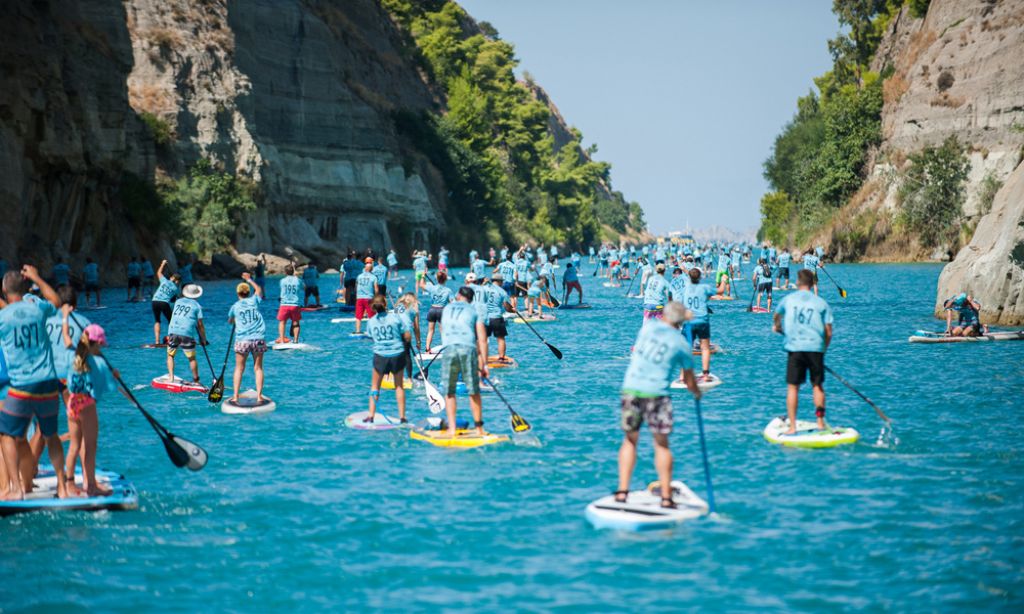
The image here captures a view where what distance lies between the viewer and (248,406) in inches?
687

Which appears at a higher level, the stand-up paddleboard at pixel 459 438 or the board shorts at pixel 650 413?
the board shorts at pixel 650 413

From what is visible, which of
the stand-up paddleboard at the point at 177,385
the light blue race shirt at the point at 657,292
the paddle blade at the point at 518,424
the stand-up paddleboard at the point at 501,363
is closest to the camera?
the paddle blade at the point at 518,424

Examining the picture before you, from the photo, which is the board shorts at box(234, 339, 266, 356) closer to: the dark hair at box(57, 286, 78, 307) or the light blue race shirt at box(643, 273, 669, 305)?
the dark hair at box(57, 286, 78, 307)

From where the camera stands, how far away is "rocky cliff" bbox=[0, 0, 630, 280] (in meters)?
45.5

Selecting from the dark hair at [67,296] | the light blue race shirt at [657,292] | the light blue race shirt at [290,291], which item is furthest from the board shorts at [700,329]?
the dark hair at [67,296]

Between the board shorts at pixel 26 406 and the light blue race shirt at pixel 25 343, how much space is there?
3.0 inches

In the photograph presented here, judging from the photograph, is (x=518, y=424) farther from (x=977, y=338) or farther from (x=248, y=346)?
(x=977, y=338)

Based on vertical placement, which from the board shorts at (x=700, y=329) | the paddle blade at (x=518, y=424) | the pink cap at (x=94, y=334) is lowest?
the paddle blade at (x=518, y=424)

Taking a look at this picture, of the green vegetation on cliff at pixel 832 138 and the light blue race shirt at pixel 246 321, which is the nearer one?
the light blue race shirt at pixel 246 321

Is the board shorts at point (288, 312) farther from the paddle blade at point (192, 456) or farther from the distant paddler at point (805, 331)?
the distant paddler at point (805, 331)

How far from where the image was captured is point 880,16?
4198 inches

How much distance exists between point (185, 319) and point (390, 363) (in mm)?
5083

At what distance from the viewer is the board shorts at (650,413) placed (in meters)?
10.5

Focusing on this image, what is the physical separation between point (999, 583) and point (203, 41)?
216ft
